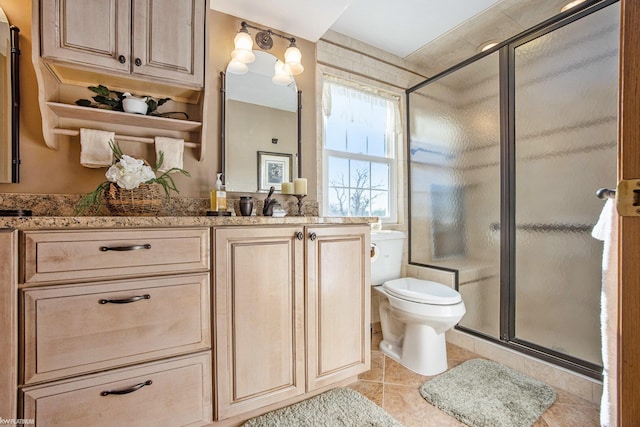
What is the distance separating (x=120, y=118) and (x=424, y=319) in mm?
1923

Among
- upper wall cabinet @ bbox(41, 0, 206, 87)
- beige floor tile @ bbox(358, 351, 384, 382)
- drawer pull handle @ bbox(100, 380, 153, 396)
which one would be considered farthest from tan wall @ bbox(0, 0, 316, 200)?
→ beige floor tile @ bbox(358, 351, 384, 382)

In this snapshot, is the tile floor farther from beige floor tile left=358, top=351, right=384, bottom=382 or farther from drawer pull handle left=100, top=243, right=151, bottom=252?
drawer pull handle left=100, top=243, right=151, bottom=252

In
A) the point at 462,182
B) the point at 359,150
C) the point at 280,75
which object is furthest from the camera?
the point at 359,150

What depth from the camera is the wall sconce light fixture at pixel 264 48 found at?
161 cm

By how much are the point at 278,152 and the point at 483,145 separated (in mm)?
1437

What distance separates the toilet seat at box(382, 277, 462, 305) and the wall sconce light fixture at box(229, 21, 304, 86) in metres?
1.51

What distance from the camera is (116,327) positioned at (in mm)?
965

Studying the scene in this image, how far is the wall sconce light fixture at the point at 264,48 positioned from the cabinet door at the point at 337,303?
108 centimetres

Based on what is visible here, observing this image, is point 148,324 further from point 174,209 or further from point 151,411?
point 174,209

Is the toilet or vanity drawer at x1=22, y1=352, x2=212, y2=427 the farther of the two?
the toilet

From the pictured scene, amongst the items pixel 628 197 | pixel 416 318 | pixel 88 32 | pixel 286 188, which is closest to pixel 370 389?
pixel 416 318

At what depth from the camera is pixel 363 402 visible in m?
1.41

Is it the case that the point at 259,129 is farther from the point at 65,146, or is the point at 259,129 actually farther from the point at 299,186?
the point at 65,146

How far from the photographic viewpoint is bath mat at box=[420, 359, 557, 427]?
4.29ft
